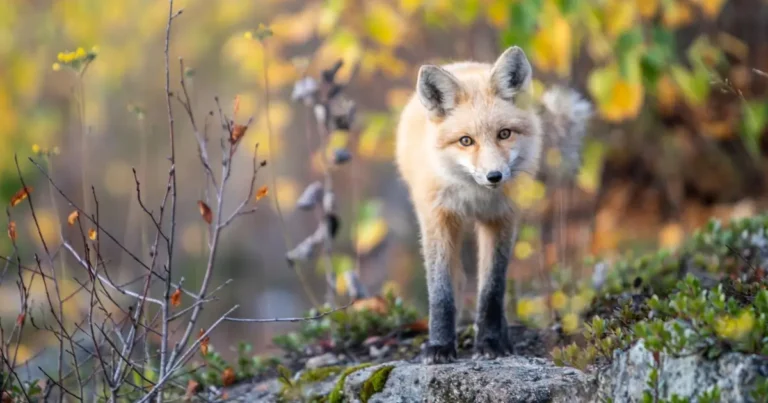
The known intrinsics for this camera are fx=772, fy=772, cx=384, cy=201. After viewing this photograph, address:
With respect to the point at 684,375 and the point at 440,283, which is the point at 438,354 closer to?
the point at 440,283

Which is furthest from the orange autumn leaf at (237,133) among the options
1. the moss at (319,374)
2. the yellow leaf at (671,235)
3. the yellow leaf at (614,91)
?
the yellow leaf at (671,235)

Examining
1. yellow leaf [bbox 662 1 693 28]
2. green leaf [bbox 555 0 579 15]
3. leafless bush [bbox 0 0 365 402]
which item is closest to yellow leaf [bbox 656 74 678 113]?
yellow leaf [bbox 662 1 693 28]

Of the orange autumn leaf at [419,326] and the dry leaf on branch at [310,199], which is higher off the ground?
the dry leaf on branch at [310,199]

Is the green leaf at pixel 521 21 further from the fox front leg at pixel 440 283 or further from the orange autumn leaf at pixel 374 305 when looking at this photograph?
the orange autumn leaf at pixel 374 305

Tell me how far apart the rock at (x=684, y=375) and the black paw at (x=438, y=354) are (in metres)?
1.20

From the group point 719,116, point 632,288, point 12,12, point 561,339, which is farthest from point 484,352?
point 12,12

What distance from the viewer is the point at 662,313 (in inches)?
117

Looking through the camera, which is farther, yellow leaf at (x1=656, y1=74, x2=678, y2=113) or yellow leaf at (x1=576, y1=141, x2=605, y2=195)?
yellow leaf at (x1=656, y1=74, x2=678, y2=113)

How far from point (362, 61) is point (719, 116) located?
417cm

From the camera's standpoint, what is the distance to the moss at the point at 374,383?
11.4 feet

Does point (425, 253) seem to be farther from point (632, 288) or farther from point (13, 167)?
point (13, 167)

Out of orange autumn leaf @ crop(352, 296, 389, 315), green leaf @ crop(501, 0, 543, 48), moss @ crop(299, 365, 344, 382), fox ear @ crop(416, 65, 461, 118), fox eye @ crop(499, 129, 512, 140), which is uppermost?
green leaf @ crop(501, 0, 543, 48)

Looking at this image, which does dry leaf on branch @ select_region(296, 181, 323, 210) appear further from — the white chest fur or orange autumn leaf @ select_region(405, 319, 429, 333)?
the white chest fur

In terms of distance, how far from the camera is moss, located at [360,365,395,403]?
11.4ft
